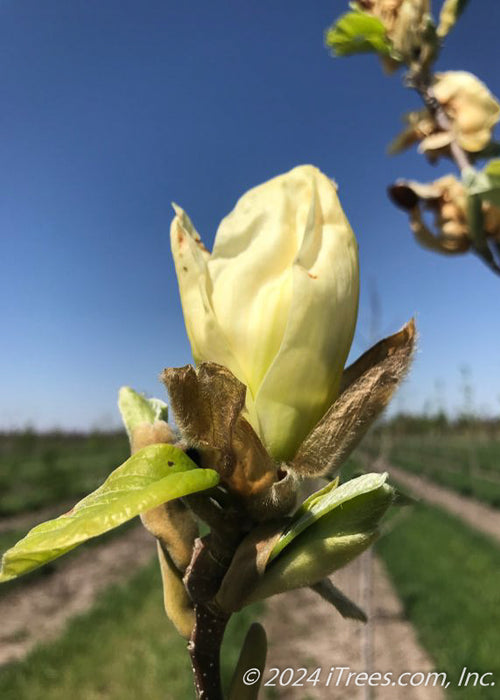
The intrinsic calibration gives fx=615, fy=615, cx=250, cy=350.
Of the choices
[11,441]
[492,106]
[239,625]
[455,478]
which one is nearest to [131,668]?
[239,625]

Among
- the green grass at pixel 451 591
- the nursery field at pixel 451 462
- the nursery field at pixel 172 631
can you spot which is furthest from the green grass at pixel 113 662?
the nursery field at pixel 451 462

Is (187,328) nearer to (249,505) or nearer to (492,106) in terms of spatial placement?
(249,505)

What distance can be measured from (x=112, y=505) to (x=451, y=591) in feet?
26.1

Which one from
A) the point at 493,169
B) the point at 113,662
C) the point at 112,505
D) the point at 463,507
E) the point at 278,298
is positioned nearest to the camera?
the point at 112,505

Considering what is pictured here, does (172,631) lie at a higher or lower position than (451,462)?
lower

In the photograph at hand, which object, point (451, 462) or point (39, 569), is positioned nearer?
point (39, 569)

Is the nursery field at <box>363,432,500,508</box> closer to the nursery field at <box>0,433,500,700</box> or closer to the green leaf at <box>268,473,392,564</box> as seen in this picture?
the nursery field at <box>0,433,500,700</box>

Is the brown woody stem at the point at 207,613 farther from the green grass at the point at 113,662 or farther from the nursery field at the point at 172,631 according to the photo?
the green grass at the point at 113,662

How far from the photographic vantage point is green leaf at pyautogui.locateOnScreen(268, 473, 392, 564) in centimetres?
42

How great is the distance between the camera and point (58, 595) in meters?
8.24

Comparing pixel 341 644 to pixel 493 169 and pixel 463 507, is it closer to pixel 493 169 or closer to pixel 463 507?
pixel 493 169

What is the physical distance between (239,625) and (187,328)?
22.2ft

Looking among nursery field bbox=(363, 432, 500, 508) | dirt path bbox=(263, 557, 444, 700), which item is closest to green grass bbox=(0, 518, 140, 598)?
dirt path bbox=(263, 557, 444, 700)

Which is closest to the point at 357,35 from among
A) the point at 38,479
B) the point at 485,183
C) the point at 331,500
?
the point at 485,183
